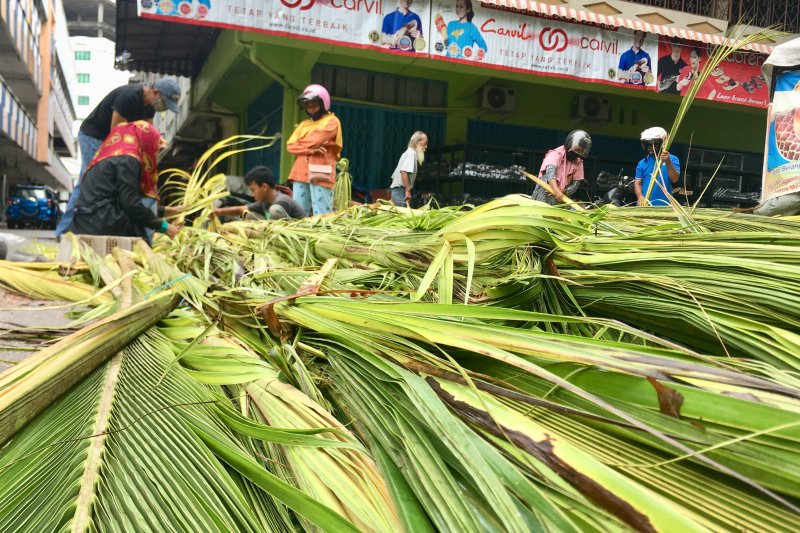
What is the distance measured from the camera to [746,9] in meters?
9.01

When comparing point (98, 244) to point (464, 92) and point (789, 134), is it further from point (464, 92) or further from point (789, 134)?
point (464, 92)

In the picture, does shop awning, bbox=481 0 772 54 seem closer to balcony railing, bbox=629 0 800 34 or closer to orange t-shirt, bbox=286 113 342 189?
balcony railing, bbox=629 0 800 34

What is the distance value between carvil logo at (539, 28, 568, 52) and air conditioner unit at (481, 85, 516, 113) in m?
1.68

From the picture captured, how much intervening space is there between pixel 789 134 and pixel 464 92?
673 centimetres

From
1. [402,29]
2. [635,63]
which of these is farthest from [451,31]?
[635,63]

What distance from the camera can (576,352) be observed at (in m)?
0.67

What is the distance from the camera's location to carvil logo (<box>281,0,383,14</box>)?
6.41m

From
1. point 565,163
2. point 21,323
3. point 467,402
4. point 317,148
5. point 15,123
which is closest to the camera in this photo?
point 467,402

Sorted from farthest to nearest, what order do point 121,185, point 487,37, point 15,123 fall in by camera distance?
point 15,123
point 487,37
point 121,185

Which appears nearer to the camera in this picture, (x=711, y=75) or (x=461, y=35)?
(x=461, y=35)

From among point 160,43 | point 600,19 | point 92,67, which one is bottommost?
point 600,19

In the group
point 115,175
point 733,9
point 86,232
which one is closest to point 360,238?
point 115,175

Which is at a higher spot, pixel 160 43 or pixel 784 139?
pixel 160 43

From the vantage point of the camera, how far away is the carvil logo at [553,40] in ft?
24.6
